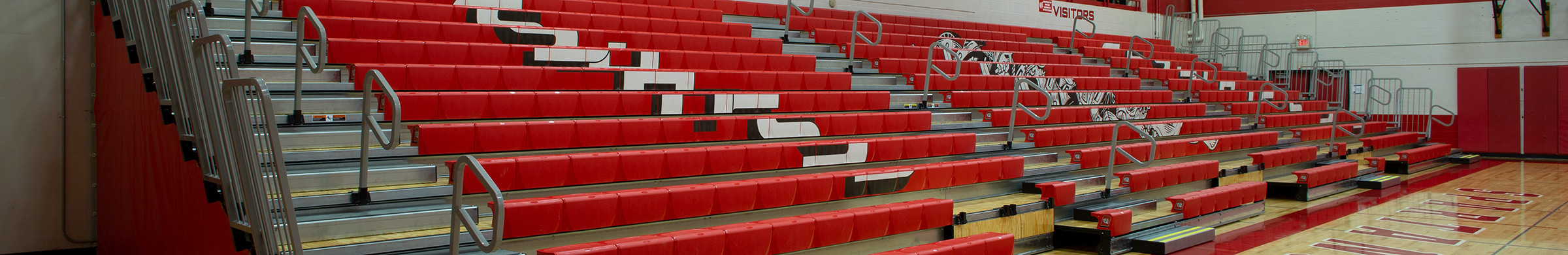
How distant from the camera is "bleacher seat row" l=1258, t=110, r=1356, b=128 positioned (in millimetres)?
8203

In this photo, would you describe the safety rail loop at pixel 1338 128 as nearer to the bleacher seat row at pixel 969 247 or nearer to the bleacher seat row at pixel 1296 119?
the bleacher seat row at pixel 1296 119

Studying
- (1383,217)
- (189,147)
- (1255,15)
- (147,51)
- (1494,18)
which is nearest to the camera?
(189,147)

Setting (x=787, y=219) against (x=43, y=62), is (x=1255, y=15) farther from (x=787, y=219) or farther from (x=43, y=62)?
(x=43, y=62)

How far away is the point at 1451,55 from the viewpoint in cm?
1002

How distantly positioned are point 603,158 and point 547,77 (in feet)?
2.94

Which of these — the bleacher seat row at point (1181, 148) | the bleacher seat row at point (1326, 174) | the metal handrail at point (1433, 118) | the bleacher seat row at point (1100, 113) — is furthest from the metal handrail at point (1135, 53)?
the metal handrail at point (1433, 118)

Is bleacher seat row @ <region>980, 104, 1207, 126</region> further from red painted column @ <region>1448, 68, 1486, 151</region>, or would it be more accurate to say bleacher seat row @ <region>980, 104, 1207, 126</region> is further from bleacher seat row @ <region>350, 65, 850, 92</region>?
red painted column @ <region>1448, 68, 1486, 151</region>

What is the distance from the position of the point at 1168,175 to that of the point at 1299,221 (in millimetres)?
773

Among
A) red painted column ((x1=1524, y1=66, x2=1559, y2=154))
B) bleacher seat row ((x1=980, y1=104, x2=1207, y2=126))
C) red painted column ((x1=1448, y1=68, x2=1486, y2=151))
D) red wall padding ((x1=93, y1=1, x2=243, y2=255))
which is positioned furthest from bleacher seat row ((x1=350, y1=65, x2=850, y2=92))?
red painted column ((x1=1524, y1=66, x2=1559, y2=154))

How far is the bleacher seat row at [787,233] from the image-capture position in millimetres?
2871

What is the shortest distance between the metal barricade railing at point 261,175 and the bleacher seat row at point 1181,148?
359 cm

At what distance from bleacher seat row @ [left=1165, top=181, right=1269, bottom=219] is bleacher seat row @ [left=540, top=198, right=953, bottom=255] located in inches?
58.0

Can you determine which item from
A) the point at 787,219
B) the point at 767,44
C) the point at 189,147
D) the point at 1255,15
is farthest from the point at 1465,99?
the point at 189,147

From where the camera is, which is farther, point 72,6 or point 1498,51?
point 1498,51
